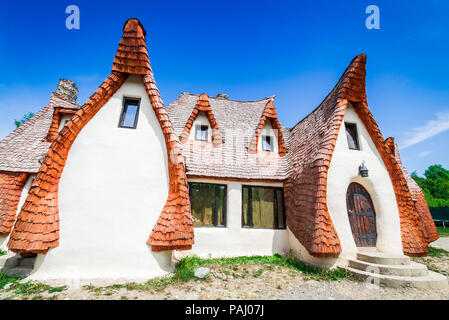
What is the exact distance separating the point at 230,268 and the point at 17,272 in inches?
247

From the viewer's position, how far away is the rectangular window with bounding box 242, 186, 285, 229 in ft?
26.6

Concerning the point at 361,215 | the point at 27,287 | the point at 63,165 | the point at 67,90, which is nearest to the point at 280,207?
the point at 361,215

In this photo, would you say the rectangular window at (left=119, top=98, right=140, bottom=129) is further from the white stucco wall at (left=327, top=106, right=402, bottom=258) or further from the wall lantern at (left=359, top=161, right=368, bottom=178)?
the wall lantern at (left=359, top=161, right=368, bottom=178)

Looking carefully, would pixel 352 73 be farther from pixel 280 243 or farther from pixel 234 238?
pixel 234 238

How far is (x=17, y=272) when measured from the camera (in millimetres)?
5211

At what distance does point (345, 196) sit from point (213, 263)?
5458 millimetres

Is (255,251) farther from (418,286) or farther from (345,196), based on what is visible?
(418,286)

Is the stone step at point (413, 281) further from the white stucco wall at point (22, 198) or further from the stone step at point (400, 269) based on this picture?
the white stucco wall at point (22, 198)

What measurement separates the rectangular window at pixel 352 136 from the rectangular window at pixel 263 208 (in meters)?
3.58

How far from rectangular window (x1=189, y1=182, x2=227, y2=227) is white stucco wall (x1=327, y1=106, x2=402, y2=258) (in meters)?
4.21

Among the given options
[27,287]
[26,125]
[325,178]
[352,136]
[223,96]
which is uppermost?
[223,96]

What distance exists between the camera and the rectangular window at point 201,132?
9.36 m

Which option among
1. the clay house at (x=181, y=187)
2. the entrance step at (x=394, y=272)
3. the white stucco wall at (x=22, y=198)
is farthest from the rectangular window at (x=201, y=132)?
the entrance step at (x=394, y=272)

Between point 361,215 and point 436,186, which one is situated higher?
point 436,186
